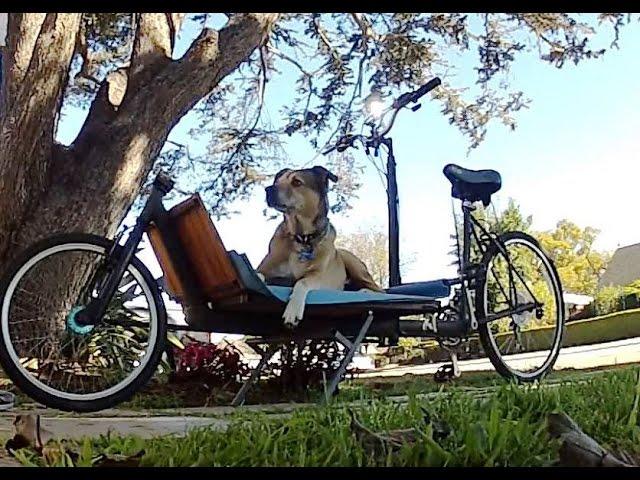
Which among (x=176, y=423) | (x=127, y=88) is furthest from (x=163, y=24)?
(x=176, y=423)

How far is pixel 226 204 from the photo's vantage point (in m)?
5.45

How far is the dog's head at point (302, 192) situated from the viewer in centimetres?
300

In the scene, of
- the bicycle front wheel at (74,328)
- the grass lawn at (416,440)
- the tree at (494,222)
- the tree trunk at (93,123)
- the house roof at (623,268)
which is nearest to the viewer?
the grass lawn at (416,440)

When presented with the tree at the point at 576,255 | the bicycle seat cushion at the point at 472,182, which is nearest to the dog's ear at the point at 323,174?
the bicycle seat cushion at the point at 472,182

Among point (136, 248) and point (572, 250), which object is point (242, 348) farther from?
point (572, 250)

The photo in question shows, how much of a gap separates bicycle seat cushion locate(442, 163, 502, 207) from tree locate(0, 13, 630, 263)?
1.57 meters

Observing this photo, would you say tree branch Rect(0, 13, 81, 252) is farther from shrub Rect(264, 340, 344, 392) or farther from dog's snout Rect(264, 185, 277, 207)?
shrub Rect(264, 340, 344, 392)

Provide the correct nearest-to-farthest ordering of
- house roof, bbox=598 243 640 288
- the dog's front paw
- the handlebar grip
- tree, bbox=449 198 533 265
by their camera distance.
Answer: the dog's front paw, tree, bbox=449 198 533 265, the handlebar grip, house roof, bbox=598 243 640 288

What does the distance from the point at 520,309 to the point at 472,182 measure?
598mm

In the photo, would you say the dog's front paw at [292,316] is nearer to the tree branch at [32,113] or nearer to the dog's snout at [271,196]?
the dog's snout at [271,196]

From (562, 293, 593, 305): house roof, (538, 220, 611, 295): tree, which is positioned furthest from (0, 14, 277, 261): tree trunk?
(562, 293, 593, 305): house roof

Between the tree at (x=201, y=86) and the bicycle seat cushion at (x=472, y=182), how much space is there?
5.14 feet

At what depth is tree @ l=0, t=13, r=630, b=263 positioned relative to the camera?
3631 millimetres
